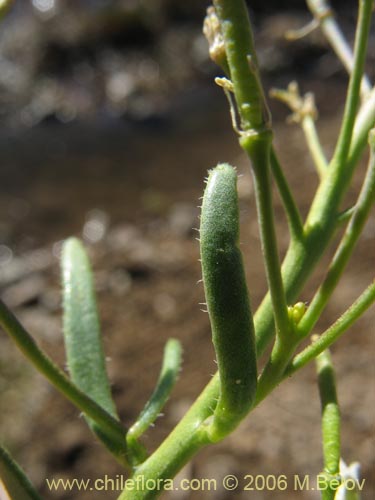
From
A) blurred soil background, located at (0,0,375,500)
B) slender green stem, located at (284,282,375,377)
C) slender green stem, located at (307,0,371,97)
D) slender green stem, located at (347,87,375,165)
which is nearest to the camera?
slender green stem, located at (284,282,375,377)

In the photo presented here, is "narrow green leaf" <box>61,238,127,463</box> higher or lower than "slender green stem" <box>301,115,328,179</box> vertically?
lower

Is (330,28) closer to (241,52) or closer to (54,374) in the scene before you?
(241,52)

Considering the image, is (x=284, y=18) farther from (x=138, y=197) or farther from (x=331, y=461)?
(x=331, y=461)

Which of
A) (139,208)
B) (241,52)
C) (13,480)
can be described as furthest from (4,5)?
(139,208)

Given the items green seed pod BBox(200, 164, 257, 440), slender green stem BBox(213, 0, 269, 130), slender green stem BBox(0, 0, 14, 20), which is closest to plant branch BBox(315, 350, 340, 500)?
green seed pod BBox(200, 164, 257, 440)

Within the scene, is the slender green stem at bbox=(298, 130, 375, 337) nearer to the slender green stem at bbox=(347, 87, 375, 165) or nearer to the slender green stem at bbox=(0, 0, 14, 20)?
the slender green stem at bbox=(347, 87, 375, 165)

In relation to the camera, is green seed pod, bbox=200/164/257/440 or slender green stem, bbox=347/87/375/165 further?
slender green stem, bbox=347/87/375/165
